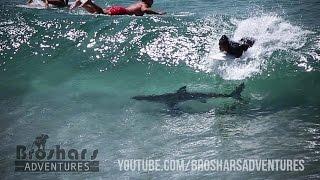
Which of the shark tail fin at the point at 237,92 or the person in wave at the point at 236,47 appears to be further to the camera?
the person in wave at the point at 236,47

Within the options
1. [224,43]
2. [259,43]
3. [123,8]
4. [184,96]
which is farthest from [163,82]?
[123,8]

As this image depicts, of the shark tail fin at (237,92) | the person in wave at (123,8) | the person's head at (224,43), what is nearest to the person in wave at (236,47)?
the person's head at (224,43)

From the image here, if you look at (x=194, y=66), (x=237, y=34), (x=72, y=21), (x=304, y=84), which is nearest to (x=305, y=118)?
(x=304, y=84)

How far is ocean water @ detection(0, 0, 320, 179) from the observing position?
672cm

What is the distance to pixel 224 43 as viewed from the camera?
934 cm

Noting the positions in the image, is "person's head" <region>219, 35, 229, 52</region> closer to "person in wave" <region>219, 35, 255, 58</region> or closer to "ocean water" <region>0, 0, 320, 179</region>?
"person in wave" <region>219, 35, 255, 58</region>

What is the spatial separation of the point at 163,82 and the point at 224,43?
1.85 meters

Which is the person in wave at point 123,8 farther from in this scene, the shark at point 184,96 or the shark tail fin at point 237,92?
the shark tail fin at point 237,92

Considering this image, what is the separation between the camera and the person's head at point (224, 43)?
9.16 meters

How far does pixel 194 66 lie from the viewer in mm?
9945

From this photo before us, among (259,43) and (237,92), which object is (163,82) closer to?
(237,92)

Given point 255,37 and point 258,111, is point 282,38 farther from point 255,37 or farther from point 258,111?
point 258,111

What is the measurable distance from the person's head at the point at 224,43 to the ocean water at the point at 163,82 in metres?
0.25

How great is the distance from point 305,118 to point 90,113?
454 centimetres
